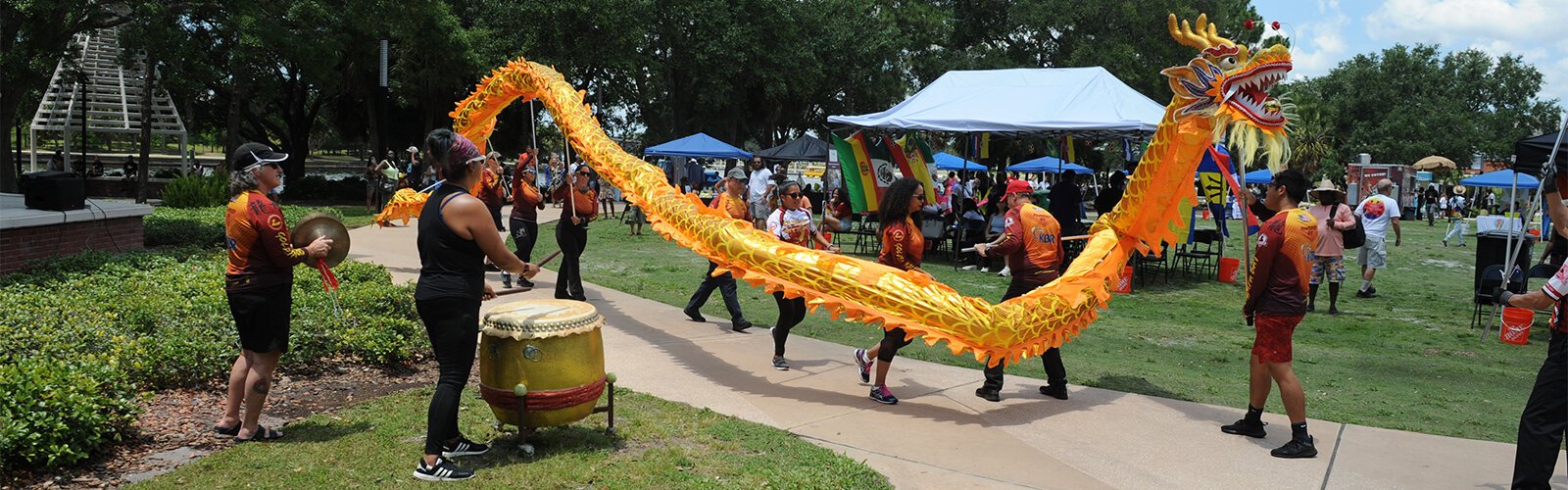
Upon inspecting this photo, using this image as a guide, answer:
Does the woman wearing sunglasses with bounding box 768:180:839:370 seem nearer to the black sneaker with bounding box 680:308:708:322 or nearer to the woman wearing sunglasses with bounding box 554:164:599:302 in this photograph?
the black sneaker with bounding box 680:308:708:322

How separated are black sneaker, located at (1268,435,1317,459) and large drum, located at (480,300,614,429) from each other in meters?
3.85

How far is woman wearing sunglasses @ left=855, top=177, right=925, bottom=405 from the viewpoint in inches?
253

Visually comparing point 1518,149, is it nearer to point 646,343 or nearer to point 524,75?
point 646,343

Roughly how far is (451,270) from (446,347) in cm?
36

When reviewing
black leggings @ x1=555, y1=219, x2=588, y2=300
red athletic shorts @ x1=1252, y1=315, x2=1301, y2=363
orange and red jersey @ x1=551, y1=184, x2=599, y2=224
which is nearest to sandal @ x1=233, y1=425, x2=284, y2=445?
orange and red jersey @ x1=551, y1=184, x2=599, y2=224

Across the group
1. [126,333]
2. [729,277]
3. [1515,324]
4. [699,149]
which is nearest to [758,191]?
[699,149]

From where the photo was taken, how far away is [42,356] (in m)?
5.49

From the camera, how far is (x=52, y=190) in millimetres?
10156

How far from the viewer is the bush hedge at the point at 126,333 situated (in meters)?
4.54

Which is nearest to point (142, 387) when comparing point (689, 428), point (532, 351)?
point (532, 351)

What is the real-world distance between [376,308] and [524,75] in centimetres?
287

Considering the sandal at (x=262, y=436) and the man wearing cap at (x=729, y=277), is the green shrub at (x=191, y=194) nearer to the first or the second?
the man wearing cap at (x=729, y=277)

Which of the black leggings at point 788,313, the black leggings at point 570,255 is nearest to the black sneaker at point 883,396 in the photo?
the black leggings at point 788,313

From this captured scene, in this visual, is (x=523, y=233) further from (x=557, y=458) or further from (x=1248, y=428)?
(x=1248, y=428)
